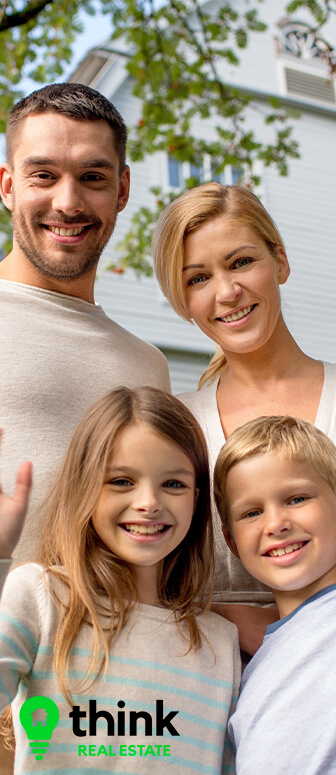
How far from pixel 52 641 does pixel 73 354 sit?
105 cm

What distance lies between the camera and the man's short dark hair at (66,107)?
9.01ft

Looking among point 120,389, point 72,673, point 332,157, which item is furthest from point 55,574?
point 332,157

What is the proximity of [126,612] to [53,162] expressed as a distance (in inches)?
59.3

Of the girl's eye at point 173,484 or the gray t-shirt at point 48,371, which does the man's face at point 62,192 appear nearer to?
the gray t-shirt at point 48,371

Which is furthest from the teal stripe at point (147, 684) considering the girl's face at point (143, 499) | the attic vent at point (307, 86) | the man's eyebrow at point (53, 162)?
the attic vent at point (307, 86)

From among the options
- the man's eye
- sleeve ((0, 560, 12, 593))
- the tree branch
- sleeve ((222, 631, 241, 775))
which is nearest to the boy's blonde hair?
sleeve ((222, 631, 241, 775))

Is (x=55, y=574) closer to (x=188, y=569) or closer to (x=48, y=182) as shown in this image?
(x=188, y=569)

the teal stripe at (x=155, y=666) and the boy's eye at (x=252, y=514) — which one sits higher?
the boy's eye at (x=252, y=514)

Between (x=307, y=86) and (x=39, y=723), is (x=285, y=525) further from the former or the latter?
(x=307, y=86)

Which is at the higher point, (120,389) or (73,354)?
(73,354)

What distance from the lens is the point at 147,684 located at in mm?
1781

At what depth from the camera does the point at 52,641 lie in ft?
5.74

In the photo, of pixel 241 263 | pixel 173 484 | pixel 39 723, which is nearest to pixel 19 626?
pixel 39 723

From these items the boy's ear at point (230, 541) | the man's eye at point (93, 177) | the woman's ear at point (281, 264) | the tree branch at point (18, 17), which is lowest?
the boy's ear at point (230, 541)
